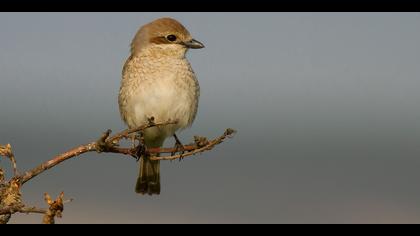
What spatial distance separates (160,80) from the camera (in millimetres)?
5078

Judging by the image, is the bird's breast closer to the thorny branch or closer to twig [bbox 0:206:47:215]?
the thorny branch

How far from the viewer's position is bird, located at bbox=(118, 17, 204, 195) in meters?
5.03

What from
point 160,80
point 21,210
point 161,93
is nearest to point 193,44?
point 160,80

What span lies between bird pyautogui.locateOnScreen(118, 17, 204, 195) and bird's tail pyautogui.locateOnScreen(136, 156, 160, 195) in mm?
302

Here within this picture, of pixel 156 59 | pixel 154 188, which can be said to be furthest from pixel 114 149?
pixel 154 188

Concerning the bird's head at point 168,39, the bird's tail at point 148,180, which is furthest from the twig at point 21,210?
the bird's tail at point 148,180

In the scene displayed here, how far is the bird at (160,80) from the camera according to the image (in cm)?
503

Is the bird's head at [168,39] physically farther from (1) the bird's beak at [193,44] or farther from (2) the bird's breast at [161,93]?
(2) the bird's breast at [161,93]

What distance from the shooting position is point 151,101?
4.98m

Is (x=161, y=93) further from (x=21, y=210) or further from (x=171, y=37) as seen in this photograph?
(x=21, y=210)

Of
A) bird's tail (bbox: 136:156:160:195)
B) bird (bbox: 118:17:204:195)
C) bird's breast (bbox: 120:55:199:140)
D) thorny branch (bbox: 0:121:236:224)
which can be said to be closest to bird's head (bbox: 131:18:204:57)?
bird (bbox: 118:17:204:195)

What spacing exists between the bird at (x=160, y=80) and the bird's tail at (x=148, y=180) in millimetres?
302
